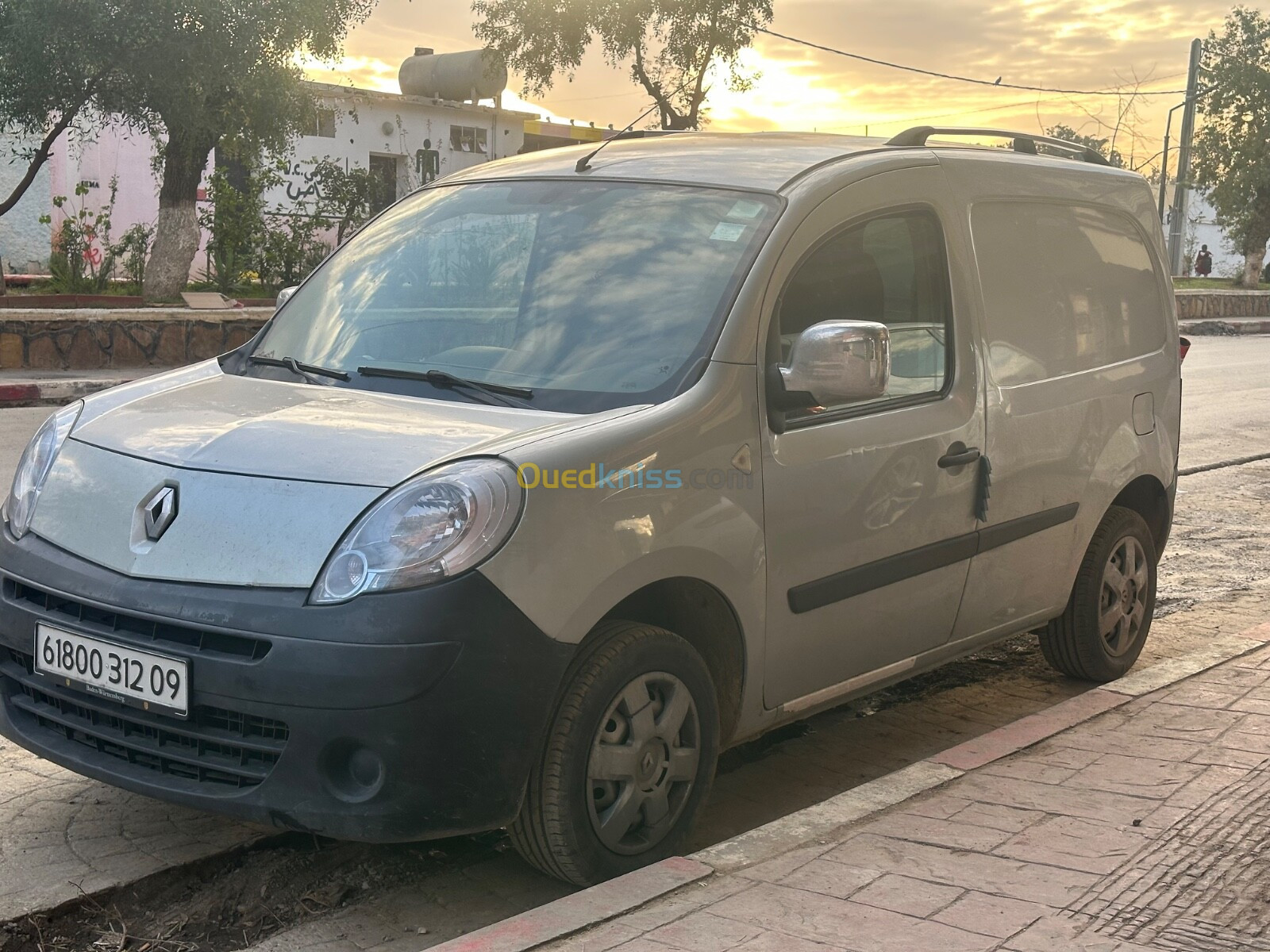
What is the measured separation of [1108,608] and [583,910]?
2.96 m

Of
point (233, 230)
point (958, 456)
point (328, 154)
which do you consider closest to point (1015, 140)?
point (958, 456)

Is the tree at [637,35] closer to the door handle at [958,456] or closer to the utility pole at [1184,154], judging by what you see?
the utility pole at [1184,154]

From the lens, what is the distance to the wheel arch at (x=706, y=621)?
3406 mm

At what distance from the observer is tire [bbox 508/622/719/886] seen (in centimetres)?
315

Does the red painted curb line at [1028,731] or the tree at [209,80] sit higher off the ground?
the tree at [209,80]

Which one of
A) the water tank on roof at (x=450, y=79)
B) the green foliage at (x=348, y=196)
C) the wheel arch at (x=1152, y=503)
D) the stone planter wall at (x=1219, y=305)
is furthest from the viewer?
the water tank on roof at (x=450, y=79)

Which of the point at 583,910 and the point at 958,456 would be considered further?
the point at 958,456

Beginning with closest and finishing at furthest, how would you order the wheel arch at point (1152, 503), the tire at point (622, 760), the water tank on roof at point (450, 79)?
the tire at point (622, 760) → the wheel arch at point (1152, 503) → the water tank on roof at point (450, 79)

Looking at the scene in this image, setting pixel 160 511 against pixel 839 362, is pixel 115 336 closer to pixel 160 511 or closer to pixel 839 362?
pixel 160 511

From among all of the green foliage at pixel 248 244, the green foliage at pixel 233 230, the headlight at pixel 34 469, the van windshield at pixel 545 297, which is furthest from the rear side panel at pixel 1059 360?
the green foliage at pixel 233 230

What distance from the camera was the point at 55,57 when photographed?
657 inches

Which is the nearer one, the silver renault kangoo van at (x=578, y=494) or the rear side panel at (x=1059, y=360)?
the silver renault kangoo van at (x=578, y=494)

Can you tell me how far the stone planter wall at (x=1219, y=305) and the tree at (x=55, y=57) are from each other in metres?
22.1

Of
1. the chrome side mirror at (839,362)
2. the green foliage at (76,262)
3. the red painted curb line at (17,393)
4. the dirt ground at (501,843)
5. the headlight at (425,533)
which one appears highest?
the green foliage at (76,262)
